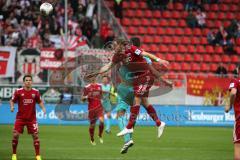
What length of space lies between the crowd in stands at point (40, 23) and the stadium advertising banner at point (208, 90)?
5267 mm

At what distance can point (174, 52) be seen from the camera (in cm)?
3969

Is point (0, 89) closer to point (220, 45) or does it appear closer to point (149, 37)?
point (149, 37)

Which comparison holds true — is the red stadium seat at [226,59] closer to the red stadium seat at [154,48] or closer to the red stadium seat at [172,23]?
the red stadium seat at [172,23]

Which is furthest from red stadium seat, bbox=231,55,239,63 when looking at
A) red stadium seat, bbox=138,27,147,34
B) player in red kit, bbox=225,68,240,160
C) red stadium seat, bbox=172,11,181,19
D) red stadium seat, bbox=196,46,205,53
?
→ player in red kit, bbox=225,68,240,160

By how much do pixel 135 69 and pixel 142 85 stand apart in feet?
1.43

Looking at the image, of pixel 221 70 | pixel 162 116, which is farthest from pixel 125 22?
pixel 162 116

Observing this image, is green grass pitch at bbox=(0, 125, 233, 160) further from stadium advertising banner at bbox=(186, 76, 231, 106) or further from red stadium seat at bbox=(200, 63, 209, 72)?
red stadium seat at bbox=(200, 63, 209, 72)

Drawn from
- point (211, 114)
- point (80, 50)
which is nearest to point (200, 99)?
point (211, 114)

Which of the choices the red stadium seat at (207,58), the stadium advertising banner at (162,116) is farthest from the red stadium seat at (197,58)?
the stadium advertising banner at (162,116)

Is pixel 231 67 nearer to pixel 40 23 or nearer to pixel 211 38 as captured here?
pixel 211 38

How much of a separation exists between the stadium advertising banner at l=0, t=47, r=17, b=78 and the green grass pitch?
2.89 meters

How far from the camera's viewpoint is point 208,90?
33750 millimetres

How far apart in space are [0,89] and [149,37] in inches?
435

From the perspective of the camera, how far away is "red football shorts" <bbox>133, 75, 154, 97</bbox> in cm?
→ 1738
